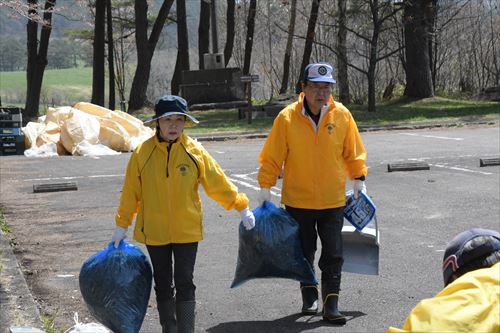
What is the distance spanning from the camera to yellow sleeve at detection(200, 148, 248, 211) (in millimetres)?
6297

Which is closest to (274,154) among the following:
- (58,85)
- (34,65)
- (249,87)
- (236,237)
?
(236,237)

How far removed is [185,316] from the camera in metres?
6.34

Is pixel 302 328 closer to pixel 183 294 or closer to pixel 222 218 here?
pixel 183 294

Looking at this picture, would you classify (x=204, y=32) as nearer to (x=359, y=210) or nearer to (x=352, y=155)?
(x=359, y=210)

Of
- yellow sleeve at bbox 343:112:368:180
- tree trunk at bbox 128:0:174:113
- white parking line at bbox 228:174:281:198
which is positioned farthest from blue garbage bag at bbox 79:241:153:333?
tree trunk at bbox 128:0:174:113

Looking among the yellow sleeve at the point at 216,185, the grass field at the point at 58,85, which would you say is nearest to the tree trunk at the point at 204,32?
the yellow sleeve at the point at 216,185

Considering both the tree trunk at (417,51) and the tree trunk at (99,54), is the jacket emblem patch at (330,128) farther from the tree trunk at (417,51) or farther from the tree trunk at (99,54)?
the tree trunk at (99,54)

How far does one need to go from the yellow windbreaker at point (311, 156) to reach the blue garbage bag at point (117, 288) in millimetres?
1434

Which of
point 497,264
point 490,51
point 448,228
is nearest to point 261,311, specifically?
point 448,228

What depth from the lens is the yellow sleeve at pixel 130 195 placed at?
20.5ft

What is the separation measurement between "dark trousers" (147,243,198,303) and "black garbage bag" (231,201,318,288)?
805 mm

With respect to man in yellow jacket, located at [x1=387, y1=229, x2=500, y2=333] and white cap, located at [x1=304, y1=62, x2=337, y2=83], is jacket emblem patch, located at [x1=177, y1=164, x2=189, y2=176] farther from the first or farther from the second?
man in yellow jacket, located at [x1=387, y1=229, x2=500, y2=333]

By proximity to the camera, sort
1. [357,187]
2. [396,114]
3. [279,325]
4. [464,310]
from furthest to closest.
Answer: [396,114], [357,187], [279,325], [464,310]

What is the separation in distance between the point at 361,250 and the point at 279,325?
3.59ft
